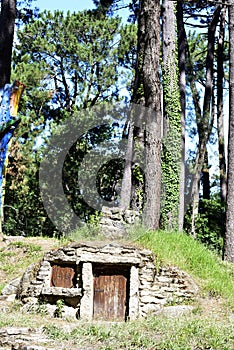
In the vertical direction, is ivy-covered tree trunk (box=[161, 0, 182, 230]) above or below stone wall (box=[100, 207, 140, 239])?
above

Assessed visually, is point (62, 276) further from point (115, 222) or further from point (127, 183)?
point (127, 183)

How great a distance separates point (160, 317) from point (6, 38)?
797cm

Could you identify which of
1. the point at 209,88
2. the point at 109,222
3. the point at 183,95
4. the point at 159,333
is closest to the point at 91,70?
the point at 209,88

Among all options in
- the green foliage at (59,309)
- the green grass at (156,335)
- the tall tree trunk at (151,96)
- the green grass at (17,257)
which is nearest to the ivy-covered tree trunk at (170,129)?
Answer: the tall tree trunk at (151,96)

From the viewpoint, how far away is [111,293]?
8578 millimetres

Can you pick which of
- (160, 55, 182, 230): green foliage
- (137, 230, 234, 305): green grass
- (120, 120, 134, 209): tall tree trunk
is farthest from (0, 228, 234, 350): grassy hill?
(120, 120, 134, 209): tall tree trunk

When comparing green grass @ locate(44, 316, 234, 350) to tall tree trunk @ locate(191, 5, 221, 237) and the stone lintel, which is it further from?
tall tree trunk @ locate(191, 5, 221, 237)

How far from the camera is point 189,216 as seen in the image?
16844 mm

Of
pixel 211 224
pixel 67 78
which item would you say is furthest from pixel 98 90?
pixel 211 224

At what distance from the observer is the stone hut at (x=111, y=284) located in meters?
8.48

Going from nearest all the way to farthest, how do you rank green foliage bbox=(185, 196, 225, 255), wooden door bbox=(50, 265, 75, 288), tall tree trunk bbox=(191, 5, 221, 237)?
wooden door bbox=(50, 265, 75, 288) < green foliage bbox=(185, 196, 225, 255) < tall tree trunk bbox=(191, 5, 221, 237)

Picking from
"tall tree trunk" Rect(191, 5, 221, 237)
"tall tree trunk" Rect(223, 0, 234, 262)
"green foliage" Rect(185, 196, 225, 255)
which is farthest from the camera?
"tall tree trunk" Rect(191, 5, 221, 237)

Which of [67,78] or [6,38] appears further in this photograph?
[67,78]

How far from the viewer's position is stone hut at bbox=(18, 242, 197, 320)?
27.8 ft
